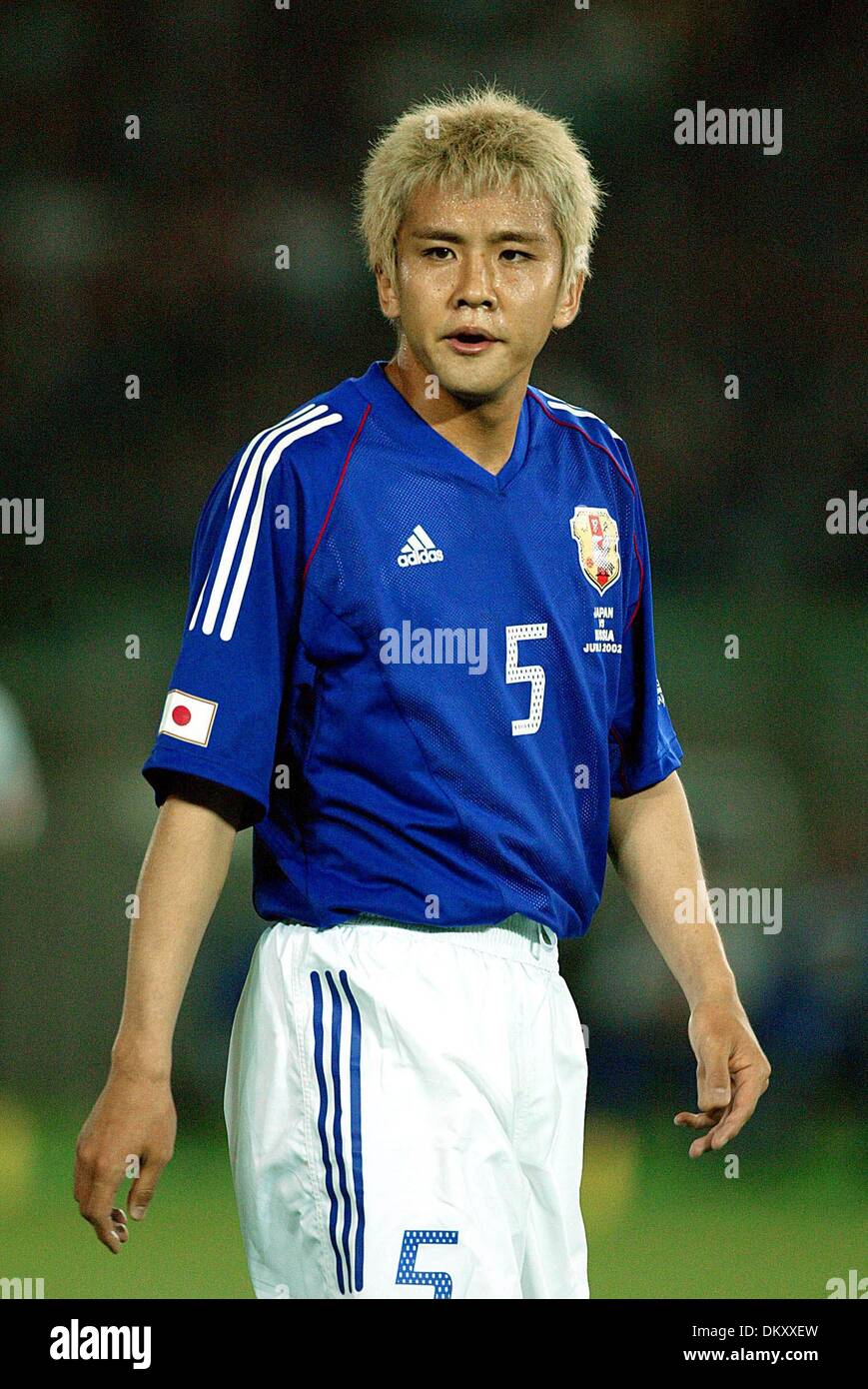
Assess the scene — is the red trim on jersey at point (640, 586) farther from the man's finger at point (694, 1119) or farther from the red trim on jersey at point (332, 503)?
the man's finger at point (694, 1119)

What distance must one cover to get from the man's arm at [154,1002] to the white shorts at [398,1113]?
0.39 ft

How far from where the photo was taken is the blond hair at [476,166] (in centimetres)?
162

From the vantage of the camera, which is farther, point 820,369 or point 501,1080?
point 820,369

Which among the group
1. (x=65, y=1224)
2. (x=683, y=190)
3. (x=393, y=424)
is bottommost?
(x=65, y=1224)

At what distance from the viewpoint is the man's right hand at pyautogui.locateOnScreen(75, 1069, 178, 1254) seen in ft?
4.61

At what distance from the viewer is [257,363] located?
3.41 meters

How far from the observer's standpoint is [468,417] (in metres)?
1.65

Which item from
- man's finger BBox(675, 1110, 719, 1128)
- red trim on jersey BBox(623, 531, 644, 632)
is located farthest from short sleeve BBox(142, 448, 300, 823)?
man's finger BBox(675, 1110, 719, 1128)

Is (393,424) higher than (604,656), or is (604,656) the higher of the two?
(393,424)

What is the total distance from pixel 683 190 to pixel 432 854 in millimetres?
2252
